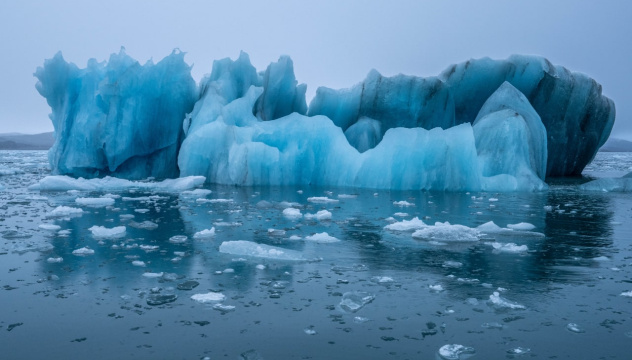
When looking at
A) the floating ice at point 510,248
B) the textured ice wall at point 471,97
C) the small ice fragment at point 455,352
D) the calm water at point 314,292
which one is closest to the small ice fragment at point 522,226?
the calm water at point 314,292

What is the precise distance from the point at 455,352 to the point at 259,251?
2.46 meters

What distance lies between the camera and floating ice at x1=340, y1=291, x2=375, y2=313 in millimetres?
3125

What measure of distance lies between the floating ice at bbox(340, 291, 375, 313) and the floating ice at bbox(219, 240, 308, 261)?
3.77 feet

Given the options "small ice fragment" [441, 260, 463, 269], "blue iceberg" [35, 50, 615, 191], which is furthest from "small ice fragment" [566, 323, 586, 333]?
"blue iceberg" [35, 50, 615, 191]

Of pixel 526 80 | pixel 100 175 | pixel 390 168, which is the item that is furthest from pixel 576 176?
pixel 100 175

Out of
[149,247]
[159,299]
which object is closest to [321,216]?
[149,247]

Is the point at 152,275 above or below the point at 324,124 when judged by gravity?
below

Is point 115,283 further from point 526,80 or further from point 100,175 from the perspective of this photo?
point 526,80

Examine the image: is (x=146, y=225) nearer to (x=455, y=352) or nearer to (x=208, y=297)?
(x=208, y=297)

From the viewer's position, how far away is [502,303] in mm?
3178

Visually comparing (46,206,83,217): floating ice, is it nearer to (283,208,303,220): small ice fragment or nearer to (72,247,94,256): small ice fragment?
(72,247,94,256): small ice fragment

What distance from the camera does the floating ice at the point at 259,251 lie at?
14.7ft

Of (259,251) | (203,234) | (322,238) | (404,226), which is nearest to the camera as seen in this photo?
(259,251)

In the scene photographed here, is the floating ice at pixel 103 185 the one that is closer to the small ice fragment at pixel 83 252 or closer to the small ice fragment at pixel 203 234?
the small ice fragment at pixel 203 234
